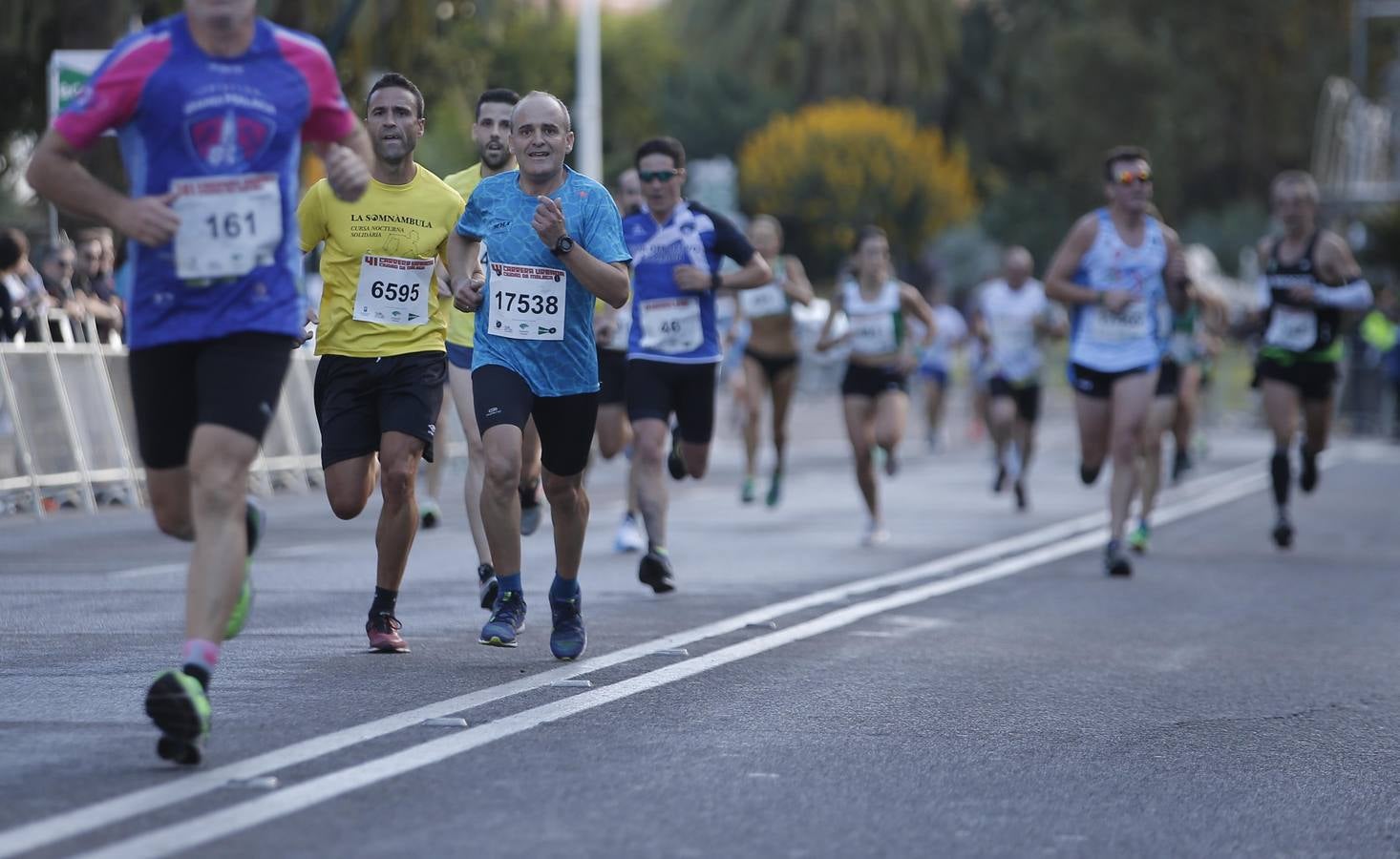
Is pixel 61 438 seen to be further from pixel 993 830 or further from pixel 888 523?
pixel 993 830

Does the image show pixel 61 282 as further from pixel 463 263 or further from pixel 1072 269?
pixel 463 263

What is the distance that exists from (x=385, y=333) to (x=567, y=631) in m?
1.29

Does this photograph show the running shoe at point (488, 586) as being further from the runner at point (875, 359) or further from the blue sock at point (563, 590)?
the runner at point (875, 359)

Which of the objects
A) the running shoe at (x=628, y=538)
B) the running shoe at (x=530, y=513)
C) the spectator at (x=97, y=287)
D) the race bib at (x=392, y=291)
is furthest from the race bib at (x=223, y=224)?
the spectator at (x=97, y=287)

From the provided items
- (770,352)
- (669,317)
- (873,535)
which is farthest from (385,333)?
(770,352)

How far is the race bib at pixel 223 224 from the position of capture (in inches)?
245

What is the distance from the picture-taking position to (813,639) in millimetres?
9555

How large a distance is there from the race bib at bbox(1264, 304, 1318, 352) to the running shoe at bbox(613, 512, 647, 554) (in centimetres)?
425

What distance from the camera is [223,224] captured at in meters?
6.25

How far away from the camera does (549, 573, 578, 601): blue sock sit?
28.0ft

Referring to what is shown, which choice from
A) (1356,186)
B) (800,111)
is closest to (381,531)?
(1356,186)

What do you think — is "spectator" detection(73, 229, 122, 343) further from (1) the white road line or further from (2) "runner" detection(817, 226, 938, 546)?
(1) the white road line

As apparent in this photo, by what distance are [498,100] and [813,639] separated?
269 cm

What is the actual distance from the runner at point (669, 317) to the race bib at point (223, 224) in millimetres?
4984
